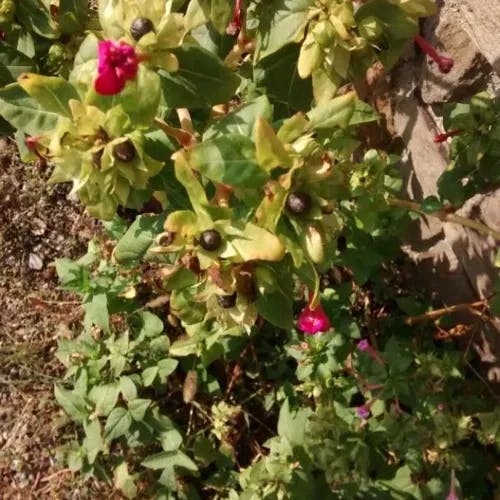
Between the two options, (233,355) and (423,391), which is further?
(233,355)

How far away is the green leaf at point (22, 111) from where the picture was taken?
1158 millimetres

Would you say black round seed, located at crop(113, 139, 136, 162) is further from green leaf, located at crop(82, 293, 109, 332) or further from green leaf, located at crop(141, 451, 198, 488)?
green leaf, located at crop(141, 451, 198, 488)

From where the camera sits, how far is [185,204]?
1.22 meters

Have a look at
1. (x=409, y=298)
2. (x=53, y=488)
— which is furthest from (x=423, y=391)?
(x=53, y=488)

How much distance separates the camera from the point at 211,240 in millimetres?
1026

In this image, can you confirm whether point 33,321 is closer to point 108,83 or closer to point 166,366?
point 166,366

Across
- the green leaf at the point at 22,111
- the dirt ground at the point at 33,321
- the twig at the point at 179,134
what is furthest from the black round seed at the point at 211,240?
the dirt ground at the point at 33,321

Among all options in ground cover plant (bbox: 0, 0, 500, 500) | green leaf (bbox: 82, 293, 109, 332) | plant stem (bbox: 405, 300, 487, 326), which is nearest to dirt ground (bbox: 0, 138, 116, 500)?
ground cover plant (bbox: 0, 0, 500, 500)

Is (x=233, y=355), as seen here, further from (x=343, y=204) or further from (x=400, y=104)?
(x=400, y=104)

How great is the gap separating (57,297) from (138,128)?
1.53m

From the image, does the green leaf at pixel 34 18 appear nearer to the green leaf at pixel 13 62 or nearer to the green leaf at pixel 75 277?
the green leaf at pixel 13 62

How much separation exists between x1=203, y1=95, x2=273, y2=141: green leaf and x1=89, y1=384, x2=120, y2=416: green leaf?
0.93m

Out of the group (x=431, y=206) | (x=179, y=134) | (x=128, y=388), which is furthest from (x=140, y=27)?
(x=128, y=388)

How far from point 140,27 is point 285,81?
373mm
